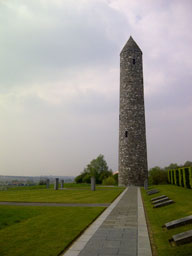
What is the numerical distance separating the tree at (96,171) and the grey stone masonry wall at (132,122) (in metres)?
8.42

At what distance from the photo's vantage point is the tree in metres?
33.2

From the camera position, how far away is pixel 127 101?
2555 centimetres

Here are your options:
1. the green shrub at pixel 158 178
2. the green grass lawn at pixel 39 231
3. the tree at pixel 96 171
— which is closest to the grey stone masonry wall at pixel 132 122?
the green shrub at pixel 158 178

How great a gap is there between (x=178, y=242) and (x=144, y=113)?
2185cm

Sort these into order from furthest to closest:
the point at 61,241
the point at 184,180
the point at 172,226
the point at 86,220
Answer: the point at 184,180 → the point at 86,220 → the point at 172,226 → the point at 61,241

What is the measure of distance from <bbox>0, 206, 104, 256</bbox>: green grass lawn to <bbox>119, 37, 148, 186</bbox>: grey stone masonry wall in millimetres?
16793

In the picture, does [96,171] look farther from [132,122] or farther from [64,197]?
[64,197]

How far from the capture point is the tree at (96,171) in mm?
33188

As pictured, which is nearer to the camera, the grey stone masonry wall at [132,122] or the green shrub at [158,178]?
the grey stone masonry wall at [132,122]

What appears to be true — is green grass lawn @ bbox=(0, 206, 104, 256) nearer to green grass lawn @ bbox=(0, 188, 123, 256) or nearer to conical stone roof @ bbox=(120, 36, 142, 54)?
green grass lawn @ bbox=(0, 188, 123, 256)

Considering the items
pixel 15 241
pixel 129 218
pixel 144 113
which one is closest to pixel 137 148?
pixel 144 113

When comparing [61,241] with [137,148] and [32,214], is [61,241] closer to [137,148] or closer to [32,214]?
[32,214]

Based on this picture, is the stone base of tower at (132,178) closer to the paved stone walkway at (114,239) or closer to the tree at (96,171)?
the tree at (96,171)

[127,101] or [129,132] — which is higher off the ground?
[127,101]
